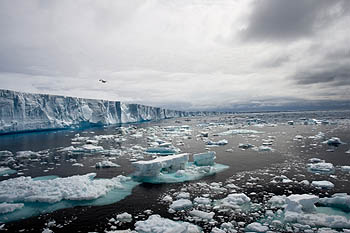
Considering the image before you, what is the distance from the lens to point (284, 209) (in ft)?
36.0

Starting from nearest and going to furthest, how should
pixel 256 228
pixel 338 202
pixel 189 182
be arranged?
pixel 256 228
pixel 338 202
pixel 189 182

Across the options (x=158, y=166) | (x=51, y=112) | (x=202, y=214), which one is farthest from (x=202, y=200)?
(x=51, y=112)

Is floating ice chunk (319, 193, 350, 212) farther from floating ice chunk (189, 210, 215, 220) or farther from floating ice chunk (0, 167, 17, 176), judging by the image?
floating ice chunk (0, 167, 17, 176)

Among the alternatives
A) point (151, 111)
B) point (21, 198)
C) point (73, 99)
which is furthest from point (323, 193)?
point (151, 111)

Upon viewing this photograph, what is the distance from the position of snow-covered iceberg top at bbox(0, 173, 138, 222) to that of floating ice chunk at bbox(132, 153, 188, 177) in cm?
178

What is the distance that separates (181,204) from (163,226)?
2.37 meters

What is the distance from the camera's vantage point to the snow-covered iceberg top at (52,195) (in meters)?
11.5

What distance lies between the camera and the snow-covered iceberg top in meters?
11.5

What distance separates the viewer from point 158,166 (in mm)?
17062

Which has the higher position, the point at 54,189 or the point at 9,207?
the point at 54,189

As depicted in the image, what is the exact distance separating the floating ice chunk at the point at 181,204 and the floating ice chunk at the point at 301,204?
477 centimetres

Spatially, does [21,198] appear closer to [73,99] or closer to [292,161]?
[292,161]

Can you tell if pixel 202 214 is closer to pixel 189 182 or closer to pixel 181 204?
pixel 181 204

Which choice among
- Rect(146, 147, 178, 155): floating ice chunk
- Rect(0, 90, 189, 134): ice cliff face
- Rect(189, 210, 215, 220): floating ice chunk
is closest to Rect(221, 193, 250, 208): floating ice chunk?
Rect(189, 210, 215, 220): floating ice chunk
